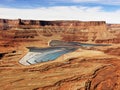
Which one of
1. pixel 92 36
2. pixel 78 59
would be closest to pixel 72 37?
pixel 92 36

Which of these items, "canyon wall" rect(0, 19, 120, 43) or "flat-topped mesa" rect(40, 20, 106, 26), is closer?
"canyon wall" rect(0, 19, 120, 43)

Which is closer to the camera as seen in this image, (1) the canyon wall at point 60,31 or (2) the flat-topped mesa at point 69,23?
(1) the canyon wall at point 60,31

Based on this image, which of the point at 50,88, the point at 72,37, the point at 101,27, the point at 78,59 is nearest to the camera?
the point at 50,88

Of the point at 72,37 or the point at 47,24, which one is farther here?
the point at 47,24

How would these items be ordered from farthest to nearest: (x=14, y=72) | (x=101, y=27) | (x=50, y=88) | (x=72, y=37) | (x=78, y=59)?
(x=101, y=27)
(x=72, y=37)
(x=78, y=59)
(x=14, y=72)
(x=50, y=88)

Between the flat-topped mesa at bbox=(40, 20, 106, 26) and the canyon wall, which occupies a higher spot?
the flat-topped mesa at bbox=(40, 20, 106, 26)

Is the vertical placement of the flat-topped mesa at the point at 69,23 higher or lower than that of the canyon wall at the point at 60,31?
higher

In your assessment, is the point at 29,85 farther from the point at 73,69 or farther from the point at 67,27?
the point at 67,27

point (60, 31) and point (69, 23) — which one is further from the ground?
point (69, 23)

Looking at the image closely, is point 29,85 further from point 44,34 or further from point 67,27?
point 67,27

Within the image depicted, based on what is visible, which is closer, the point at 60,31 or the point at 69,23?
the point at 60,31
